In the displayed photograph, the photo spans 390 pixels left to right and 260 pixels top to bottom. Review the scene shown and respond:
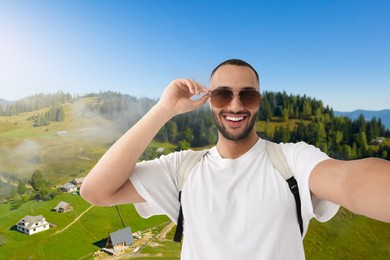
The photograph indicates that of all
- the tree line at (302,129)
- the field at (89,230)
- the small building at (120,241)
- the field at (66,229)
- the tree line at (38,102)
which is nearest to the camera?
the small building at (120,241)

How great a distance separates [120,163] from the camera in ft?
5.33

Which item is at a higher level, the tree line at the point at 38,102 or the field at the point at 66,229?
the tree line at the point at 38,102

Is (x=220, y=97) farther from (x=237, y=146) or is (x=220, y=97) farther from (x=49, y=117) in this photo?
(x=49, y=117)

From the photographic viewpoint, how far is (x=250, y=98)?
5.76 ft

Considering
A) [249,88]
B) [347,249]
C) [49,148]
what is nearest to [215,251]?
[249,88]

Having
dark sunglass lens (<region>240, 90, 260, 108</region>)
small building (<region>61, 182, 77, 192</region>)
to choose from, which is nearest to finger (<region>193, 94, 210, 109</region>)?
dark sunglass lens (<region>240, 90, 260, 108</region>)

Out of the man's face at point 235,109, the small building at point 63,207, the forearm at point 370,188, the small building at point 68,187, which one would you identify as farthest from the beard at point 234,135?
the small building at point 68,187

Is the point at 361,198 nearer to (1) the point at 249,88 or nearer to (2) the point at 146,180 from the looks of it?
(1) the point at 249,88

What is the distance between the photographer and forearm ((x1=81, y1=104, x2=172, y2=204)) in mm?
1633

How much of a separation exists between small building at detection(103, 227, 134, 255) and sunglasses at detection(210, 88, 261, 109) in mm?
29824

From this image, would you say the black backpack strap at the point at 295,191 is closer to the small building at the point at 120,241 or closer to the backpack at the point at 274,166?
the backpack at the point at 274,166

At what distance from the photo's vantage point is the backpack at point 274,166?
4.84 ft

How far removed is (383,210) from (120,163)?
1.16 m

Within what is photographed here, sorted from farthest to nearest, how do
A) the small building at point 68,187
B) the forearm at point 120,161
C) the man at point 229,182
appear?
the small building at point 68,187 < the forearm at point 120,161 < the man at point 229,182
